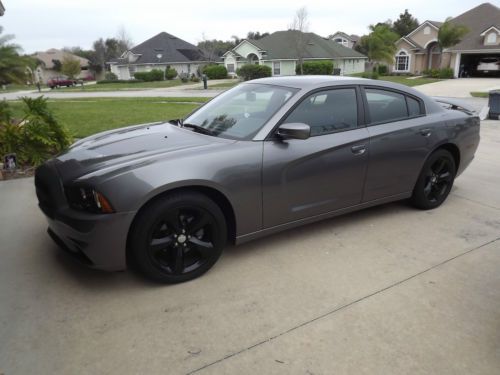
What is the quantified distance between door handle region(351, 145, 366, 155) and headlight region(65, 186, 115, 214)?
2.28m

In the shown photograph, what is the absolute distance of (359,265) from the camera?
3520 millimetres

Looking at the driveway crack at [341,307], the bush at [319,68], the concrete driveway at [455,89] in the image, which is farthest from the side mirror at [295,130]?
the bush at [319,68]

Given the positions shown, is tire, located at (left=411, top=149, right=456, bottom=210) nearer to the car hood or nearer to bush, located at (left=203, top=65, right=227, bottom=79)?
the car hood

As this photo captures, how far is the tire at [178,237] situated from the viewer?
2.98 metres

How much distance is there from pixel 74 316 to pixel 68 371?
0.55 meters

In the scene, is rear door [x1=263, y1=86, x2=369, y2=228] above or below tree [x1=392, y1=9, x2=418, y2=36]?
below

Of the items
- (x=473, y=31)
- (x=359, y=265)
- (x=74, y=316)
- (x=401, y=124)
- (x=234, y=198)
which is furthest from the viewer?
(x=473, y=31)

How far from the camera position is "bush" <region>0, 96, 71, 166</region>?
6.32 meters

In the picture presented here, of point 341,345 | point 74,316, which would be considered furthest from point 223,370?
point 74,316

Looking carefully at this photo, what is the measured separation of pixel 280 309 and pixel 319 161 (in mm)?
1416

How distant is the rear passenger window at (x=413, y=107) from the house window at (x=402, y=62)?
151 ft

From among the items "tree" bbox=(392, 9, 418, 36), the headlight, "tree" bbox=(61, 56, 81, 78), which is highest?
"tree" bbox=(392, 9, 418, 36)

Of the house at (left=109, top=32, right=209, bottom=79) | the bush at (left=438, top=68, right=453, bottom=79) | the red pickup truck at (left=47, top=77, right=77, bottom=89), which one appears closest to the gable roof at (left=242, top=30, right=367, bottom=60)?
the house at (left=109, top=32, right=209, bottom=79)

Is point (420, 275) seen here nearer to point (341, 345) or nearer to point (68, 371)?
point (341, 345)
